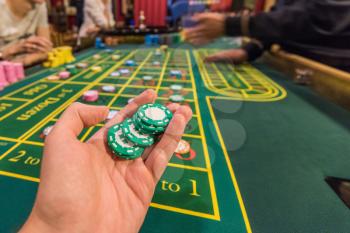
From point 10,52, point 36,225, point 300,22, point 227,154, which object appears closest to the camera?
point 36,225

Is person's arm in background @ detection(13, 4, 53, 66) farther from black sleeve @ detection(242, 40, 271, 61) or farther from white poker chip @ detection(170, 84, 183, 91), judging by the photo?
black sleeve @ detection(242, 40, 271, 61)

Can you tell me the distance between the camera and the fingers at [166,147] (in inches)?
29.8

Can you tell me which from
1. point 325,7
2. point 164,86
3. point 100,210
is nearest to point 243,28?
point 325,7

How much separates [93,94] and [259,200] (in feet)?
3.70

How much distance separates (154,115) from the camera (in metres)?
0.85

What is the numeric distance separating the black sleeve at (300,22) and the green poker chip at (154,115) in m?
1.46

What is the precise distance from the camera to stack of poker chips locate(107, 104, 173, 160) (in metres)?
0.79

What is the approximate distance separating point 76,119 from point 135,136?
0.68 ft

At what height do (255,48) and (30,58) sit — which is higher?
(255,48)

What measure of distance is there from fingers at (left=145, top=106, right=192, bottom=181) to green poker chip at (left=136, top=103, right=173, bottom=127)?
0.06 metres

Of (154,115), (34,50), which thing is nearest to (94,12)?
(34,50)

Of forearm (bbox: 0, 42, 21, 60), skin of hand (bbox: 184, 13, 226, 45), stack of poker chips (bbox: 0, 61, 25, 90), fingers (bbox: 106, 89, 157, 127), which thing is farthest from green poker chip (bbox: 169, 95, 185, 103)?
forearm (bbox: 0, 42, 21, 60)

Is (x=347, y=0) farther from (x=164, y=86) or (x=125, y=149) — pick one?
(x=125, y=149)

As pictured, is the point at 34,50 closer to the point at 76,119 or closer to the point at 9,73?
the point at 9,73
